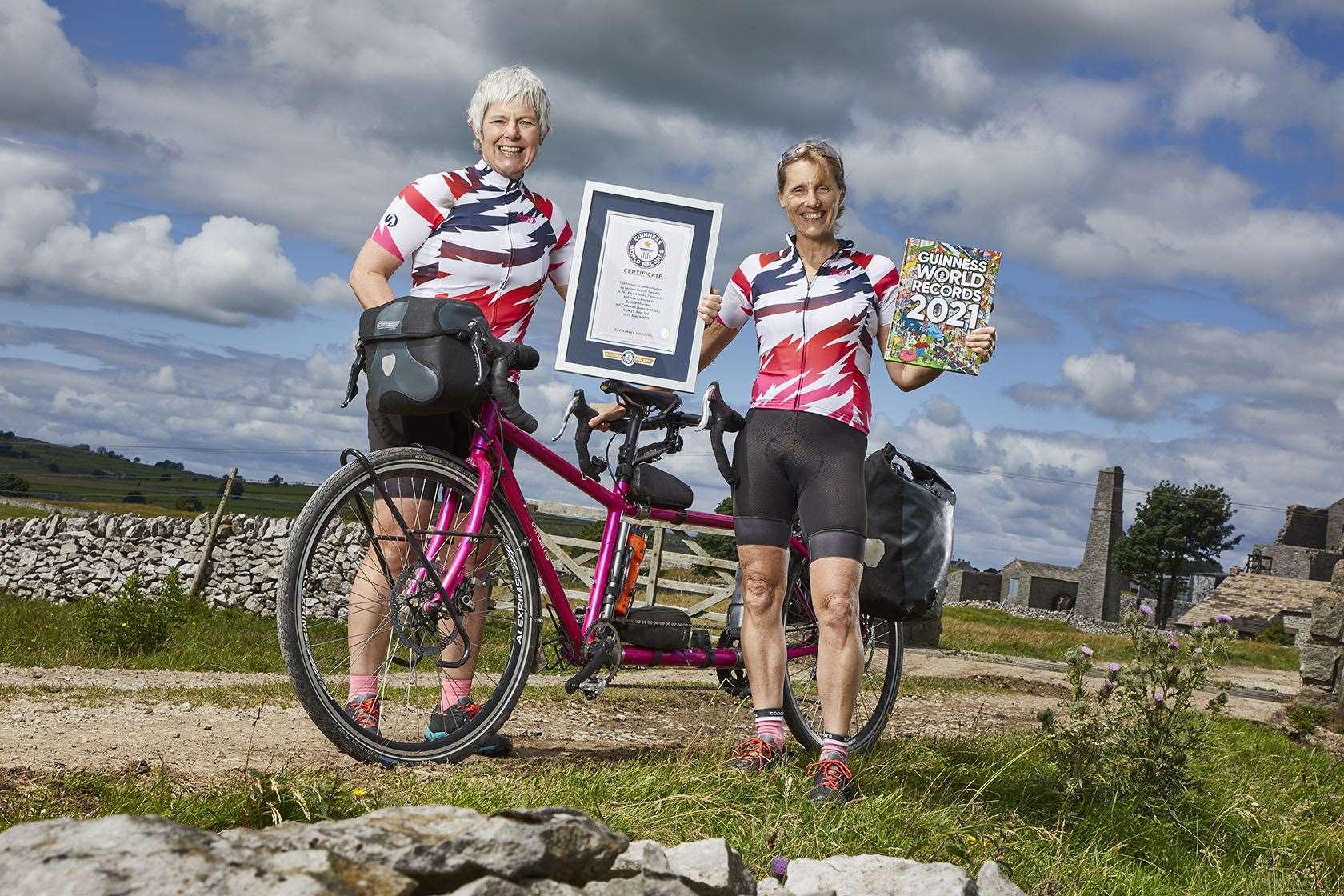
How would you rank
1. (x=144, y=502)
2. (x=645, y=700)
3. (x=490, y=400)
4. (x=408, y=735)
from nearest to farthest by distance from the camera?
(x=490, y=400) → (x=408, y=735) → (x=645, y=700) → (x=144, y=502)

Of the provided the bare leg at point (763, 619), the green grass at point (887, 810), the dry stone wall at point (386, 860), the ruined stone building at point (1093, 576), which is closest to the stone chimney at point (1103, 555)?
the ruined stone building at point (1093, 576)

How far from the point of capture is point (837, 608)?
13.2ft

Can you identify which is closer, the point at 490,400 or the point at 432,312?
the point at 432,312

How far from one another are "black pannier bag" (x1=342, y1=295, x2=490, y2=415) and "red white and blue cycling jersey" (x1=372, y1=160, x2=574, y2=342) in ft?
1.12

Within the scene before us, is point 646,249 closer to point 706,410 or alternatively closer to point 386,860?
point 706,410

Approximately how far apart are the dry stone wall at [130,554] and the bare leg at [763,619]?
13.4 meters

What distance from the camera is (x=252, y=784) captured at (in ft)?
9.11

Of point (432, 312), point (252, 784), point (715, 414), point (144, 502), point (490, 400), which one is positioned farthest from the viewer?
point (144, 502)

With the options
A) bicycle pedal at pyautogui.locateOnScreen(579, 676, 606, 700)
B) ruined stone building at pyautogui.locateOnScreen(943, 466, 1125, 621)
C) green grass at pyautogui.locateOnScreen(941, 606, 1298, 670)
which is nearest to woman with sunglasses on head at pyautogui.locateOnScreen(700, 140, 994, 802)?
bicycle pedal at pyautogui.locateOnScreen(579, 676, 606, 700)

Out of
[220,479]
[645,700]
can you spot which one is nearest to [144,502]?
[220,479]

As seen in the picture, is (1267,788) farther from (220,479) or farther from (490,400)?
(220,479)

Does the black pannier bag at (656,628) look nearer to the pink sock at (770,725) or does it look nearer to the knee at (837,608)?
the pink sock at (770,725)

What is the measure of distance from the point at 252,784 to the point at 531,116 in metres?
2.42

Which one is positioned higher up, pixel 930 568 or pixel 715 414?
pixel 715 414
